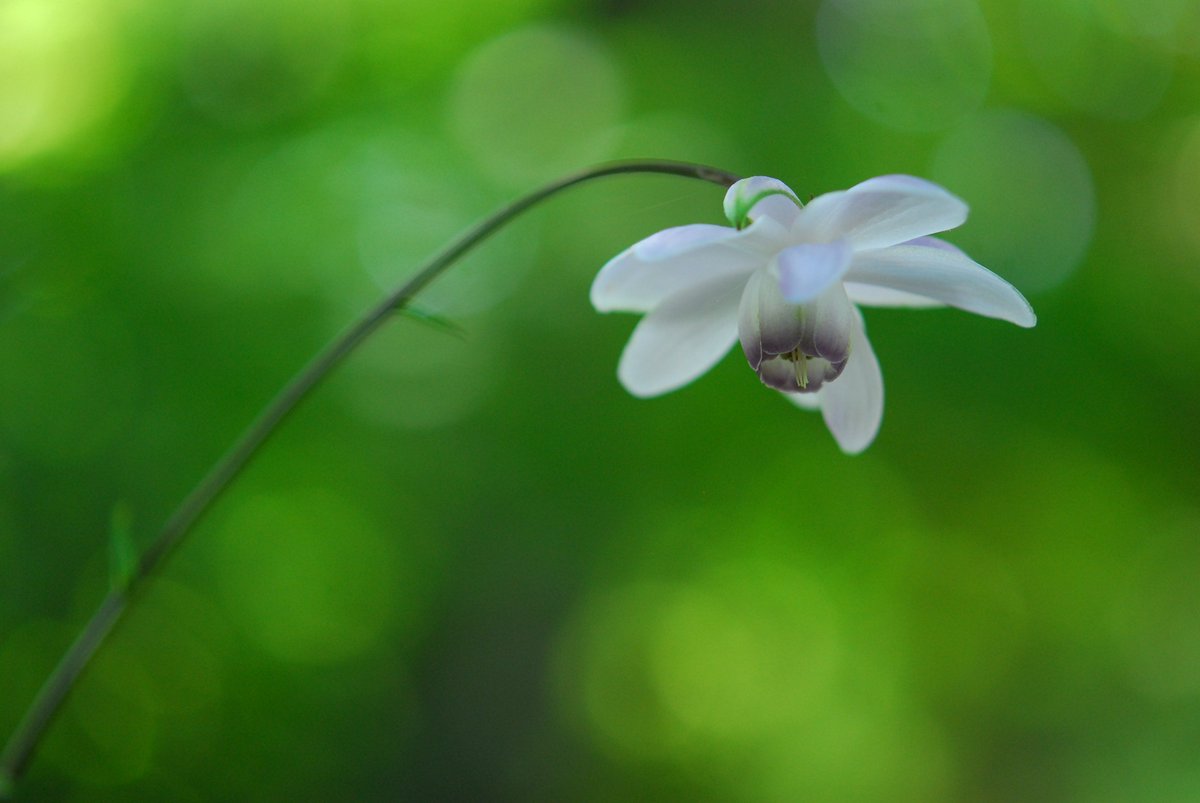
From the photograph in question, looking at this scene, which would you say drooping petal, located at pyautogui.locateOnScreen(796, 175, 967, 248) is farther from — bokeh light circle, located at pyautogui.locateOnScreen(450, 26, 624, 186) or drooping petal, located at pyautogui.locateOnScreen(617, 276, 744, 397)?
bokeh light circle, located at pyautogui.locateOnScreen(450, 26, 624, 186)

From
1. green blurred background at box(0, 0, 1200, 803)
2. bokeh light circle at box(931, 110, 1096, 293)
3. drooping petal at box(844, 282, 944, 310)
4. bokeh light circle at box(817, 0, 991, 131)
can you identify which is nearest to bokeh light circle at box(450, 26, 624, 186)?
green blurred background at box(0, 0, 1200, 803)

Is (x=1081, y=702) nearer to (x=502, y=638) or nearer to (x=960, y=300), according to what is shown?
(x=502, y=638)

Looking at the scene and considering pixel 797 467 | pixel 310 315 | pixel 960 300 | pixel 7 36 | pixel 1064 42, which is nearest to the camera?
pixel 960 300

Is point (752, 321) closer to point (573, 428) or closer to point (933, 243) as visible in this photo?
point (933, 243)

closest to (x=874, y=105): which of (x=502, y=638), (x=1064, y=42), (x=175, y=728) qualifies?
(x=1064, y=42)

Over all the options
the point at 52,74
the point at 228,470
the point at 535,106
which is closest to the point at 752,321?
the point at 228,470
